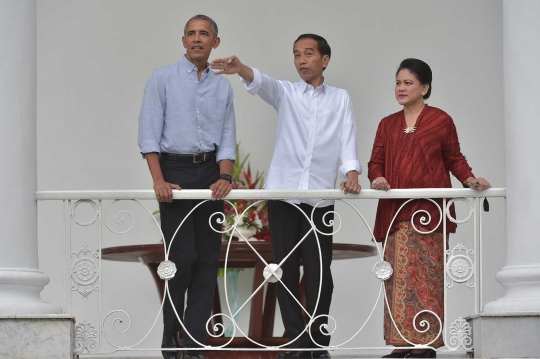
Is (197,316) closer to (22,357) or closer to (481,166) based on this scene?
(22,357)

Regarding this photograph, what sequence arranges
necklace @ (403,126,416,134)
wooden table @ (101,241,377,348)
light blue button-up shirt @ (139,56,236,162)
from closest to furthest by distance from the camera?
light blue button-up shirt @ (139,56,236,162)
necklace @ (403,126,416,134)
wooden table @ (101,241,377,348)

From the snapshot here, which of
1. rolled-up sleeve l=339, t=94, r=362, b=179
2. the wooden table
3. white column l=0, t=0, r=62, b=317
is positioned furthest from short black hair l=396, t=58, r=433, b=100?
white column l=0, t=0, r=62, b=317

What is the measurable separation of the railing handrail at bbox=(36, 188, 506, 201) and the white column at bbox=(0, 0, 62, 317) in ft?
0.52

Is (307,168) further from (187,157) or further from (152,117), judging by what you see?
(152,117)

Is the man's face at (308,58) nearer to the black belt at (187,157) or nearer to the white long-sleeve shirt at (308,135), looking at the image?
the white long-sleeve shirt at (308,135)

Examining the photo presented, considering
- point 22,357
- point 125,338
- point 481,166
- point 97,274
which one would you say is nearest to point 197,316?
point 97,274

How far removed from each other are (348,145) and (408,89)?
42 cm

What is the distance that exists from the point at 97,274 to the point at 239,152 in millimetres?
3247

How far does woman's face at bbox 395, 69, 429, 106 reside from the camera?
5988mm

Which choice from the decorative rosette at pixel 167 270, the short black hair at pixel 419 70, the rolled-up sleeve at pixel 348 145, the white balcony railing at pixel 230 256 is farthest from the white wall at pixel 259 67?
the decorative rosette at pixel 167 270

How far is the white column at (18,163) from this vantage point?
222 inches

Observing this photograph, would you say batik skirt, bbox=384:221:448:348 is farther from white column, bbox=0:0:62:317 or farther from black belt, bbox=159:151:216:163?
white column, bbox=0:0:62:317

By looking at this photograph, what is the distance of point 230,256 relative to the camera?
23.6 feet

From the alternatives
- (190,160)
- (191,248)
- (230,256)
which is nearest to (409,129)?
(190,160)
